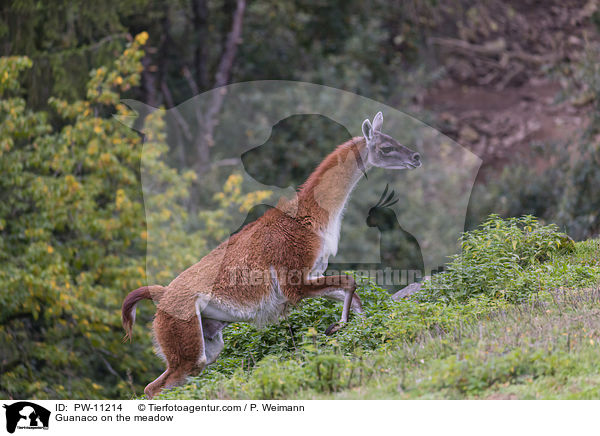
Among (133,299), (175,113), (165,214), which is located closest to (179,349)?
(133,299)

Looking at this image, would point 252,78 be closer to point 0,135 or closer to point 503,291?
point 0,135

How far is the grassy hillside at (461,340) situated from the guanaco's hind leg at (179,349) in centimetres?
27

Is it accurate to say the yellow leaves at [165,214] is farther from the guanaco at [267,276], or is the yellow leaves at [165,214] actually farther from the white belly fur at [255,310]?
the white belly fur at [255,310]

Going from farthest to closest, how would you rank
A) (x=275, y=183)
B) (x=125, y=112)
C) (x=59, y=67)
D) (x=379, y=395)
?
(x=275, y=183) < (x=59, y=67) < (x=125, y=112) < (x=379, y=395)

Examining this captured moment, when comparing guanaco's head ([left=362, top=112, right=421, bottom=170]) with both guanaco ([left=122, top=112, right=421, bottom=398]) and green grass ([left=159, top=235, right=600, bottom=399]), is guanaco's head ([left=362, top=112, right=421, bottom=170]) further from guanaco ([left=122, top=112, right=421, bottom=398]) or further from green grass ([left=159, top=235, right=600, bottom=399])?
green grass ([left=159, top=235, right=600, bottom=399])

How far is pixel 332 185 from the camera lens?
8.68m

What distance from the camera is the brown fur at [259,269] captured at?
815 centimetres

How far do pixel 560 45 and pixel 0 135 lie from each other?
2375cm

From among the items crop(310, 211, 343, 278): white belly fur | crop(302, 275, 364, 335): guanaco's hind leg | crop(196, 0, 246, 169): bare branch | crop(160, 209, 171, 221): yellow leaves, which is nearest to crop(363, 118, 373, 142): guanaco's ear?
crop(310, 211, 343, 278): white belly fur

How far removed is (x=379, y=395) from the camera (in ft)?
21.6

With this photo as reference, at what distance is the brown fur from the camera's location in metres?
8.15

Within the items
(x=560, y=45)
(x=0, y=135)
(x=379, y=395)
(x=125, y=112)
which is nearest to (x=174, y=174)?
(x=125, y=112)
